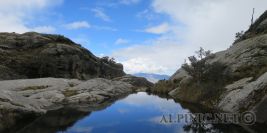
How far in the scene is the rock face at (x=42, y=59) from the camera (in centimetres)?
10478

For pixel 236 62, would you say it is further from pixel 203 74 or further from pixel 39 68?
pixel 39 68

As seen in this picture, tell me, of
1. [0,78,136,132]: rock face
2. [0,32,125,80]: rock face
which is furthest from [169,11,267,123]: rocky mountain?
[0,32,125,80]: rock face

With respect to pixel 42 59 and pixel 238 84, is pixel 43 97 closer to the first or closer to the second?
pixel 238 84

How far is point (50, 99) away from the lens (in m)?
48.2

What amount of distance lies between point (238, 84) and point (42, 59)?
81891 mm

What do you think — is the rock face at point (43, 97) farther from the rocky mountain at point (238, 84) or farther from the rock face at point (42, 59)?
the rock face at point (42, 59)

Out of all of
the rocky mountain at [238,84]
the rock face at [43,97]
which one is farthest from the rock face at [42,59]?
the rocky mountain at [238,84]

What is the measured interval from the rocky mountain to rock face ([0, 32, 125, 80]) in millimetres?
57513

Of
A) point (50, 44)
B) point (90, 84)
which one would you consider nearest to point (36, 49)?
point (50, 44)

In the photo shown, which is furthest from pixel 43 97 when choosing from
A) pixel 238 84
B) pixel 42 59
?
pixel 42 59

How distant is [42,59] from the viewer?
10731 cm

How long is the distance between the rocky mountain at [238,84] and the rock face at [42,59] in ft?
189

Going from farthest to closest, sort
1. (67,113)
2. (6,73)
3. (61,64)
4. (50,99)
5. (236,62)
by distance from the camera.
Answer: (61,64) < (6,73) < (236,62) < (50,99) < (67,113)

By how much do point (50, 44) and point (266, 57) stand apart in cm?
9474
